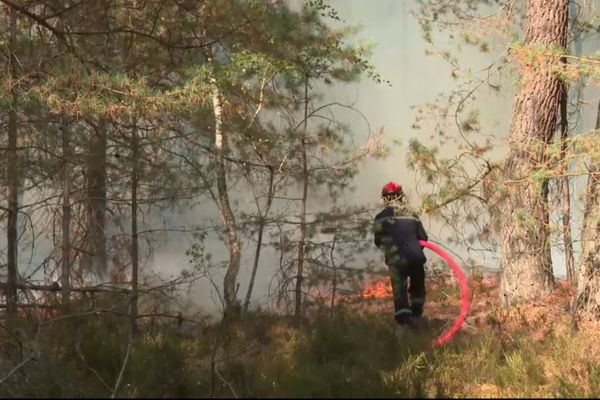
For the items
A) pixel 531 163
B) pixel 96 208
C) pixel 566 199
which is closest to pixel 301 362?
pixel 531 163

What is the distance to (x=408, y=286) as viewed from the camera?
5.48 m

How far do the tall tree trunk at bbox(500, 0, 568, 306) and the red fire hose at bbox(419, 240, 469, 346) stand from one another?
114 centimetres

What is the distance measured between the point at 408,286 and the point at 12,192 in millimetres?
5103

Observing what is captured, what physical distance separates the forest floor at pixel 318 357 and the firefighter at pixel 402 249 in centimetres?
17

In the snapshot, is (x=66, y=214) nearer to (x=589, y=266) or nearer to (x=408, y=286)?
(x=408, y=286)

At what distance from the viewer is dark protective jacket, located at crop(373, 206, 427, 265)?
5.22 m

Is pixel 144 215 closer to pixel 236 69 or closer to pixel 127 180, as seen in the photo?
pixel 127 180

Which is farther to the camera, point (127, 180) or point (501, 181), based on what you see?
point (127, 180)

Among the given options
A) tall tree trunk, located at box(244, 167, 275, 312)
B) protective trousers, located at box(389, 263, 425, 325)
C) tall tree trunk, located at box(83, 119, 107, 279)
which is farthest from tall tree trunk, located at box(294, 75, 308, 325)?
tall tree trunk, located at box(83, 119, 107, 279)

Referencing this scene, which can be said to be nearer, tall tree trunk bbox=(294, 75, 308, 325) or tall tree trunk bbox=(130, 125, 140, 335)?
tall tree trunk bbox=(294, 75, 308, 325)

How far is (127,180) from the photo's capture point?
7848mm

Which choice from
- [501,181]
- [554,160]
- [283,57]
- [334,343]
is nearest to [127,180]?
Answer: [283,57]

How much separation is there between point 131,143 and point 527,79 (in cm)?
455

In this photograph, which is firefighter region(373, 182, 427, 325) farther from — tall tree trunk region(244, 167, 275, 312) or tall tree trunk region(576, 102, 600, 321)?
tall tree trunk region(576, 102, 600, 321)
